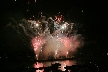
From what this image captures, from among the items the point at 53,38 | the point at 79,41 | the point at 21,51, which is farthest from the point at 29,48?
the point at 79,41

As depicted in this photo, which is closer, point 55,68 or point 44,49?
point 55,68

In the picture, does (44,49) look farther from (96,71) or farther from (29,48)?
(96,71)

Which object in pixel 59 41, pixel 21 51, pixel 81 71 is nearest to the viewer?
pixel 81 71

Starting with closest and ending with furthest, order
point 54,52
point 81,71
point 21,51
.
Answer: point 81,71 → point 54,52 → point 21,51

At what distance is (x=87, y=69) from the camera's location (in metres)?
29.4

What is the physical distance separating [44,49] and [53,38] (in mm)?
5631

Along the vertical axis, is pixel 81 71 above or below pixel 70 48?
below

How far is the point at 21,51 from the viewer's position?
6097cm

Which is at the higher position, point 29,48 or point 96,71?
point 29,48

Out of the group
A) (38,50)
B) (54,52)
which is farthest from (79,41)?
(38,50)

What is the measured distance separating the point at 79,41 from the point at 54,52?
27.2 ft

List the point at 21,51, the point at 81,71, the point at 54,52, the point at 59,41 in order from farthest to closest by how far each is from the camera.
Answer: the point at 21,51 → the point at 54,52 → the point at 59,41 → the point at 81,71

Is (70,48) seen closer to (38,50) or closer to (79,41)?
(79,41)

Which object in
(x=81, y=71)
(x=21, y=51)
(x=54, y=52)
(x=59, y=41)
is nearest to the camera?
(x=81, y=71)
